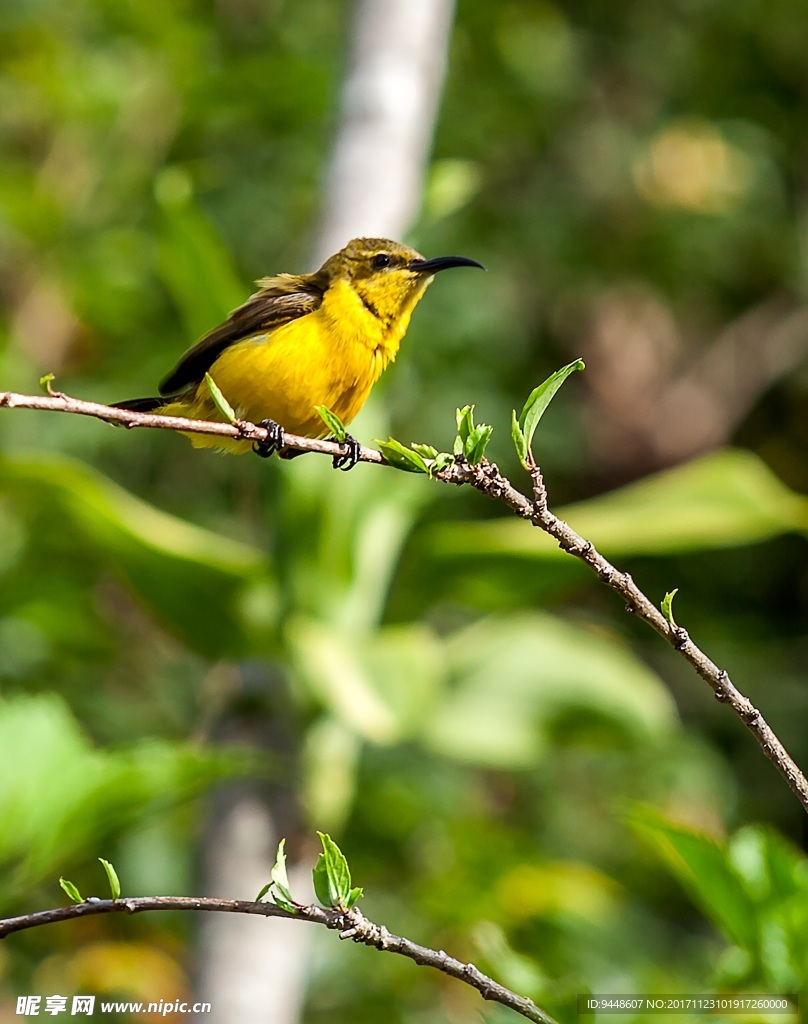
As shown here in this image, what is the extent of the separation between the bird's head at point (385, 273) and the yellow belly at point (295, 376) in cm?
10

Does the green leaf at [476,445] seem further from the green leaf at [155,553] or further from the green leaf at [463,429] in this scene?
the green leaf at [155,553]

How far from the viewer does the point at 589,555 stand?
1.12 m

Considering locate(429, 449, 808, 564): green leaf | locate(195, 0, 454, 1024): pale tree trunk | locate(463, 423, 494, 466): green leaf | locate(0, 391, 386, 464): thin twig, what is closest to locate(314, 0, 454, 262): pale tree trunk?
locate(195, 0, 454, 1024): pale tree trunk

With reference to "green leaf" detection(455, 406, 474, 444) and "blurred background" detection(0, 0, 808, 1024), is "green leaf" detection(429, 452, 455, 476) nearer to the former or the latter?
"green leaf" detection(455, 406, 474, 444)

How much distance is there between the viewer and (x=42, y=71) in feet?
15.2

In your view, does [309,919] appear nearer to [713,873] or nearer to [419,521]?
[713,873]

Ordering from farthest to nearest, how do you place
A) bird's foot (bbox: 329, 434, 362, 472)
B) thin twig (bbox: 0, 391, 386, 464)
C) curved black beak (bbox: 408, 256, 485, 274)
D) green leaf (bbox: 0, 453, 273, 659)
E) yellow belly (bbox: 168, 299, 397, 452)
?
green leaf (bbox: 0, 453, 273, 659) → curved black beak (bbox: 408, 256, 485, 274) → yellow belly (bbox: 168, 299, 397, 452) → bird's foot (bbox: 329, 434, 362, 472) → thin twig (bbox: 0, 391, 386, 464)

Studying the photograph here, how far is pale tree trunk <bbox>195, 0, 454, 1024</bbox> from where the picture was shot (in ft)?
8.59

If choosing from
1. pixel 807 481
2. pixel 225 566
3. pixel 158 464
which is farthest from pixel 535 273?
pixel 225 566

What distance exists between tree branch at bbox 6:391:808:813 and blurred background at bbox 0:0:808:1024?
0.54 m

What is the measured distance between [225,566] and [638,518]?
3.56 feet

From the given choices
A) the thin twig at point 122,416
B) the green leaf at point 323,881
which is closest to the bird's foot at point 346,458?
the thin twig at point 122,416

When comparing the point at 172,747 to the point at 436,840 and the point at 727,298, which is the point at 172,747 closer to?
the point at 436,840

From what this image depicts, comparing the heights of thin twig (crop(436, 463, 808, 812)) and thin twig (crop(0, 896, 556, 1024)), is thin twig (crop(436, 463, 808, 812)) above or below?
above
